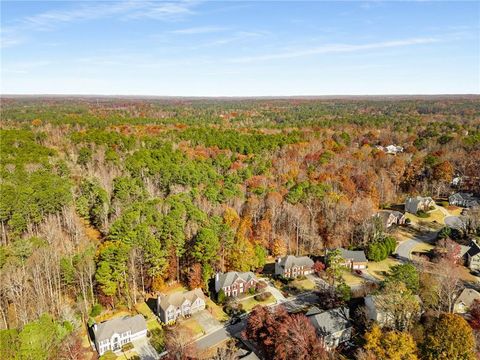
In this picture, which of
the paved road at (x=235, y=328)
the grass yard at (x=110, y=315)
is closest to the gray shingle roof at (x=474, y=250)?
the paved road at (x=235, y=328)

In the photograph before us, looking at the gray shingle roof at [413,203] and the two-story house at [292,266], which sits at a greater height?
the gray shingle roof at [413,203]

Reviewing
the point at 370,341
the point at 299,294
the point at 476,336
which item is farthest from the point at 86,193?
the point at 476,336

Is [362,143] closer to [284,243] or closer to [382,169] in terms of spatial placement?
[382,169]

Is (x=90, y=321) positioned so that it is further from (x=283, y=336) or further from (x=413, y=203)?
(x=413, y=203)

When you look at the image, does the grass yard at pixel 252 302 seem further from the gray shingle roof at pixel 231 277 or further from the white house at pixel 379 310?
the white house at pixel 379 310

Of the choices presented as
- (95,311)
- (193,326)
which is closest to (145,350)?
(193,326)

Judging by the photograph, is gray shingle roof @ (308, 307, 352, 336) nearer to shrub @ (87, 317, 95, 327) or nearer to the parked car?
the parked car
